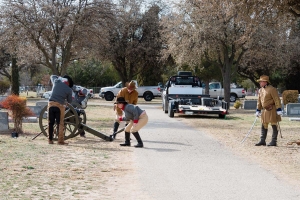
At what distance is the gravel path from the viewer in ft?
26.7

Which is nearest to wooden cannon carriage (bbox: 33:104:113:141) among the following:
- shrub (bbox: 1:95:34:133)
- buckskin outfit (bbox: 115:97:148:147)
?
buckskin outfit (bbox: 115:97:148:147)

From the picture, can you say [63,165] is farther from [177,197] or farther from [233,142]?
[233,142]

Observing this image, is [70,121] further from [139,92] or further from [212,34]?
[139,92]

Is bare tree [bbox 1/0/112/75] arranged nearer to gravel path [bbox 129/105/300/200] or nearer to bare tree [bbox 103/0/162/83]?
bare tree [bbox 103/0/162/83]

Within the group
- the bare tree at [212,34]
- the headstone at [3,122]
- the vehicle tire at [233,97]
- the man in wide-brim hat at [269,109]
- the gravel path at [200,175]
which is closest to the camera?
the gravel path at [200,175]

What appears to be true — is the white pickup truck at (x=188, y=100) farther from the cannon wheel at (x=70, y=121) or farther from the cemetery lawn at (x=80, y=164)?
the cannon wheel at (x=70, y=121)

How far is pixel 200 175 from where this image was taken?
9711 mm

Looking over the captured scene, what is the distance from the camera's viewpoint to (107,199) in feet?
25.4

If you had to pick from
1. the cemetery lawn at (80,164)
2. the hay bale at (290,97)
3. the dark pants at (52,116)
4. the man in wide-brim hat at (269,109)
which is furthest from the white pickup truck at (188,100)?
the dark pants at (52,116)

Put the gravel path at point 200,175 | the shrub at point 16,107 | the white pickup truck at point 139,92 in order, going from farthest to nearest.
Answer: the white pickup truck at point 139,92 < the shrub at point 16,107 < the gravel path at point 200,175

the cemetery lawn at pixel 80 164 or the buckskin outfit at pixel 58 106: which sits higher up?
the buckskin outfit at pixel 58 106

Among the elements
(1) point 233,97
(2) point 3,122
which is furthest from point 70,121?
(1) point 233,97

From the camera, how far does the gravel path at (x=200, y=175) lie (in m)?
8.13

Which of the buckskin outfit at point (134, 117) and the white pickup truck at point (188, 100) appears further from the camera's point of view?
the white pickup truck at point (188, 100)
